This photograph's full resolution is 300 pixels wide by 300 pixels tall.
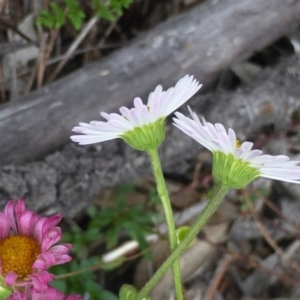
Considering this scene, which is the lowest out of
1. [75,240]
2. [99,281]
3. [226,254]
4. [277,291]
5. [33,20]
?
[277,291]

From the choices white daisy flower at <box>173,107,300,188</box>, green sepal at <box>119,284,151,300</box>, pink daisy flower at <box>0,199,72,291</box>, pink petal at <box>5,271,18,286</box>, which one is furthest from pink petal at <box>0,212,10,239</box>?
white daisy flower at <box>173,107,300,188</box>

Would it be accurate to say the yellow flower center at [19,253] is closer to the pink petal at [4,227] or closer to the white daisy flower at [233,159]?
the pink petal at [4,227]

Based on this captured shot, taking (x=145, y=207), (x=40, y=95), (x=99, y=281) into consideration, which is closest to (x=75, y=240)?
(x=99, y=281)

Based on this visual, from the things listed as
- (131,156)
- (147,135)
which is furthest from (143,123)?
(131,156)

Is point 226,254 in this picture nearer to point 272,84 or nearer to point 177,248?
point 272,84

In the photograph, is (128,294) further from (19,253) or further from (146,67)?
(146,67)

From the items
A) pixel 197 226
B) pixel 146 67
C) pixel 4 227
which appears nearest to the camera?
pixel 197 226
